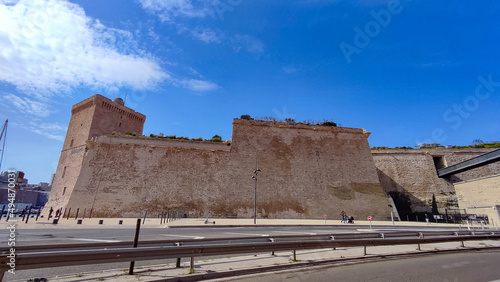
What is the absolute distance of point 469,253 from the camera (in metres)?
8.20

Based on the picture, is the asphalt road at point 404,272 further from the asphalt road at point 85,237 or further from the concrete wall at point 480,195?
the concrete wall at point 480,195

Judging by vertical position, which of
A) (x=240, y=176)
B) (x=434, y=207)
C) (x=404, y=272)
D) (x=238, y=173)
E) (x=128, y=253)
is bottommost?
(x=404, y=272)

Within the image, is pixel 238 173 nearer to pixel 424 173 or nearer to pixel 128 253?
pixel 128 253

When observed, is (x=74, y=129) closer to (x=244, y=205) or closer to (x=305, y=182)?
(x=244, y=205)

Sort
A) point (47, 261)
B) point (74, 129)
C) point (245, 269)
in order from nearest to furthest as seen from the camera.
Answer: point (47, 261) → point (245, 269) → point (74, 129)

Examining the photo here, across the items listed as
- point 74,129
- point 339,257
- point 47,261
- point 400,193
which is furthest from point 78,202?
point 400,193

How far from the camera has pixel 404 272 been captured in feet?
17.9

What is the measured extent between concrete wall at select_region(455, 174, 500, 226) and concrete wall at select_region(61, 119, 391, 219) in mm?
8565

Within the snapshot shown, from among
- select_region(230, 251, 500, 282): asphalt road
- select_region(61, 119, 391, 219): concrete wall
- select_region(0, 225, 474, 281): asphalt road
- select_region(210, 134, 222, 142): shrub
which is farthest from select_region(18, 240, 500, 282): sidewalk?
select_region(210, 134, 222, 142): shrub

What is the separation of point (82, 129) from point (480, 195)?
1973 inches

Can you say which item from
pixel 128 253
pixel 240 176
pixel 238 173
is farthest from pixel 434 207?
pixel 128 253

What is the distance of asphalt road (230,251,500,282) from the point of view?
4.82 m

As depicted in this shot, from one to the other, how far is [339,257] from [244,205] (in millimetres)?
18963

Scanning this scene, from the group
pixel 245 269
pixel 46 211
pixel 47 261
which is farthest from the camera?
pixel 46 211
